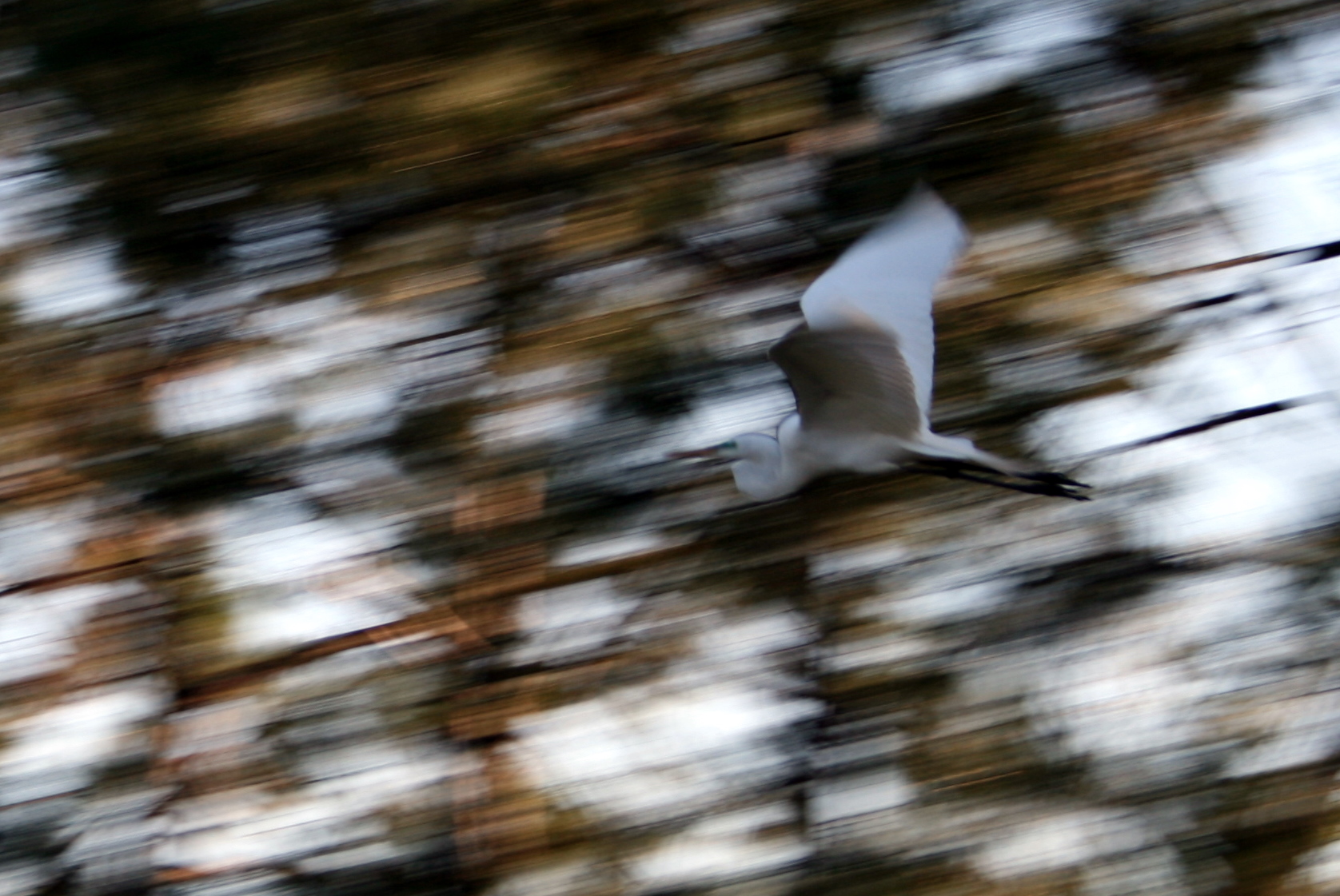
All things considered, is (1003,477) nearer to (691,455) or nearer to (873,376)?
(873,376)

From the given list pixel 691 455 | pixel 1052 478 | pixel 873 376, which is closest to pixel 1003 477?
pixel 1052 478

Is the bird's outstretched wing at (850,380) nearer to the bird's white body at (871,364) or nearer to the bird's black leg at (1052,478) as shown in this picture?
the bird's white body at (871,364)

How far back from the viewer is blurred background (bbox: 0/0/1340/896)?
1.81 meters

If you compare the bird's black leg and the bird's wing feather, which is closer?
the bird's wing feather

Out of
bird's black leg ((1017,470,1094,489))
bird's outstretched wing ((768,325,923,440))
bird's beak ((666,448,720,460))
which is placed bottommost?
bird's black leg ((1017,470,1094,489))

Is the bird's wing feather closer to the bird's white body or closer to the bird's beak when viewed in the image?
the bird's white body

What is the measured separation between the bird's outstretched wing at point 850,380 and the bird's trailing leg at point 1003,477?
8 centimetres

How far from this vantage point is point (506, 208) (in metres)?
2.08

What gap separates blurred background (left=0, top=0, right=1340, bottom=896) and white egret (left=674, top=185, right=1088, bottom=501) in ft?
0.15

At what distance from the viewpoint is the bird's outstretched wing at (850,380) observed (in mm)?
1677

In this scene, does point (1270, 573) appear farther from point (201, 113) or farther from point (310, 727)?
point (201, 113)

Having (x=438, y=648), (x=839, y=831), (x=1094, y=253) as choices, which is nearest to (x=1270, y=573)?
(x=1094, y=253)

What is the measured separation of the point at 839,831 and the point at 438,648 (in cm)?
60

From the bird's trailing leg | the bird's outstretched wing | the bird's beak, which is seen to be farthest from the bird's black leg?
the bird's beak
